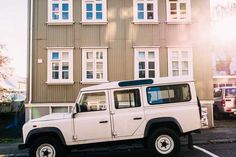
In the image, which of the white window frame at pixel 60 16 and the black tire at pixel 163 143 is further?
the white window frame at pixel 60 16

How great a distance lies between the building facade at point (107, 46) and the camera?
16.2m

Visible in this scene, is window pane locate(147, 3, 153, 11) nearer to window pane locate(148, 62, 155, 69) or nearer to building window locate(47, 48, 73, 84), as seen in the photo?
window pane locate(148, 62, 155, 69)

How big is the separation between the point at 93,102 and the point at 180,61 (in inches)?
322

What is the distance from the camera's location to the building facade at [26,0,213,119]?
16.2m

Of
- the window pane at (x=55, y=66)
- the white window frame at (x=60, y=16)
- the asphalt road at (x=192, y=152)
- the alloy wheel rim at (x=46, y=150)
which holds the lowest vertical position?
the asphalt road at (x=192, y=152)

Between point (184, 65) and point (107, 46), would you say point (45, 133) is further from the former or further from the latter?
point (184, 65)

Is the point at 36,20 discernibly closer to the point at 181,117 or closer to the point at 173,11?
the point at 173,11

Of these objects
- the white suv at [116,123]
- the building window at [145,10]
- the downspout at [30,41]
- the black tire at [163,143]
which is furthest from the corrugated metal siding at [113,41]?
the black tire at [163,143]

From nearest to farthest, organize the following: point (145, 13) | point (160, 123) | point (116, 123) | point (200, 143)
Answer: point (116, 123)
point (160, 123)
point (200, 143)
point (145, 13)

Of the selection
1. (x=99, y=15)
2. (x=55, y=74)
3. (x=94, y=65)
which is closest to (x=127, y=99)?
(x=94, y=65)

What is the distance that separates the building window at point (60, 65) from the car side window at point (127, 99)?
7065mm

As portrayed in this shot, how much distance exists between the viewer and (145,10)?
16.8 meters

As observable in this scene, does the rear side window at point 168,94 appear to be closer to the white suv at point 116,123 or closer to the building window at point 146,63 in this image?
the white suv at point 116,123

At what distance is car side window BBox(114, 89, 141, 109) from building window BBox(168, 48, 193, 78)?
7.17 metres
